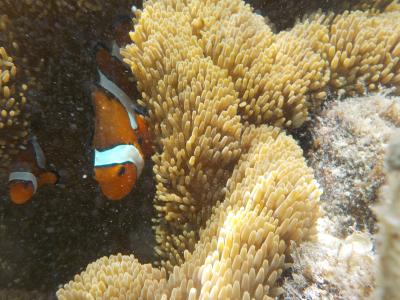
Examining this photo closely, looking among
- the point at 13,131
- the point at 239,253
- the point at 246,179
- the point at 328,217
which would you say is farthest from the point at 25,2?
the point at 328,217

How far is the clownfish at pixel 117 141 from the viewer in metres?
2.19

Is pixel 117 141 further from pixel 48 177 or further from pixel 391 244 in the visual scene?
pixel 391 244

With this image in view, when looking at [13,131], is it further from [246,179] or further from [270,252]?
[270,252]

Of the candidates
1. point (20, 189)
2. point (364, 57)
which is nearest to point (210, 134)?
point (364, 57)

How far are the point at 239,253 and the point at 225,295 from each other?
220mm

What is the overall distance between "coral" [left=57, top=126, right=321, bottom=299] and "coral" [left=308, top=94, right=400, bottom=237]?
9.7 inches

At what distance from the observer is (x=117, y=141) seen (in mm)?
2250

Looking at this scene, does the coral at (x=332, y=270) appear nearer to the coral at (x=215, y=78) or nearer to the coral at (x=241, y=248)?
the coral at (x=241, y=248)

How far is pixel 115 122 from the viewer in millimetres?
2283

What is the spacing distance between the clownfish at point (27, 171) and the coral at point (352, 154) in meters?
2.08

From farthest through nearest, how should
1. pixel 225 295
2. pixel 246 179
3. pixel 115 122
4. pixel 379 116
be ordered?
pixel 115 122, pixel 379 116, pixel 246 179, pixel 225 295

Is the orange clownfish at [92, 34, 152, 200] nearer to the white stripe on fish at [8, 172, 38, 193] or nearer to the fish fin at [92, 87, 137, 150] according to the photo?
the fish fin at [92, 87, 137, 150]

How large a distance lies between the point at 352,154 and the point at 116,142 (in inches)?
57.4

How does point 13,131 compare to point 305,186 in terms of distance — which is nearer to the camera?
point 305,186
